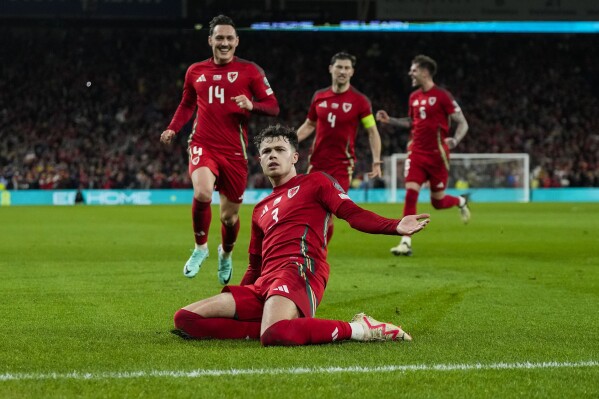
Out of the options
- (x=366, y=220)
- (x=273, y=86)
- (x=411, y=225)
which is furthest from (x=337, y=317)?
(x=273, y=86)

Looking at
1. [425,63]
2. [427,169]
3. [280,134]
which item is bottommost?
[427,169]

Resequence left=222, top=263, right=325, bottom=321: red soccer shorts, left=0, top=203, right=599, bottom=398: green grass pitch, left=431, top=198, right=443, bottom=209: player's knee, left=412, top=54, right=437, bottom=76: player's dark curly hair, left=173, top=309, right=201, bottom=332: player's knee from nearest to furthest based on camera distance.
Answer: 1. left=0, top=203, right=599, bottom=398: green grass pitch
2. left=222, top=263, right=325, bottom=321: red soccer shorts
3. left=173, top=309, right=201, bottom=332: player's knee
4. left=412, top=54, right=437, bottom=76: player's dark curly hair
5. left=431, top=198, right=443, bottom=209: player's knee

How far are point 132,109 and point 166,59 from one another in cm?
318

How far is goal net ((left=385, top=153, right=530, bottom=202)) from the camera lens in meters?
37.9

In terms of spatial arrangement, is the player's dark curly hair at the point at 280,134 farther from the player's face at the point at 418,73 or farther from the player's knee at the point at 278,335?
the player's face at the point at 418,73

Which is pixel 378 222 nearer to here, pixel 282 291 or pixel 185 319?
pixel 282 291

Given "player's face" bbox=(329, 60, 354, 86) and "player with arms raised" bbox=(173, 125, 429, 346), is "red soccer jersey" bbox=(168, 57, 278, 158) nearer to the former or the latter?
"player's face" bbox=(329, 60, 354, 86)

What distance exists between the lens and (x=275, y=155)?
578 centimetres

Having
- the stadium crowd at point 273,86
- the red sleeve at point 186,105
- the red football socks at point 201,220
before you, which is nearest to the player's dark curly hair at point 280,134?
the red football socks at point 201,220

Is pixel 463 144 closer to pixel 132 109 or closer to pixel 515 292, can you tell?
pixel 132 109

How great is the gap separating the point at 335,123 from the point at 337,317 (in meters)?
5.50

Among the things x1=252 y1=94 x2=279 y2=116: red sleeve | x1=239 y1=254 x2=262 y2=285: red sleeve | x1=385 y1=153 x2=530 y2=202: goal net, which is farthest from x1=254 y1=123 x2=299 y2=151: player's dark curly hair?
x1=385 y1=153 x2=530 y2=202: goal net

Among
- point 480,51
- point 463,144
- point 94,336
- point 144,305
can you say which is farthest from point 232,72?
point 480,51

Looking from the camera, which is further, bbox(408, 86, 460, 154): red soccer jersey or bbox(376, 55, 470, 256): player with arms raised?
bbox(408, 86, 460, 154): red soccer jersey
